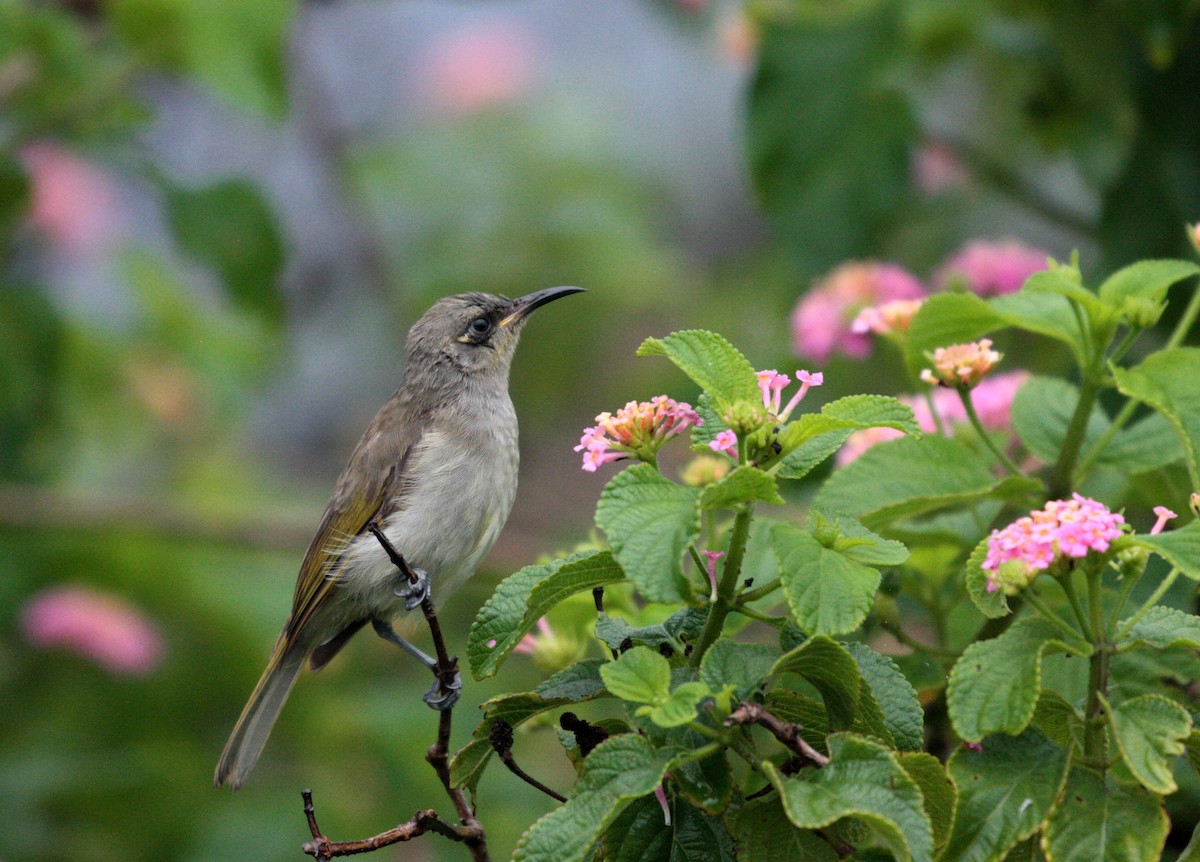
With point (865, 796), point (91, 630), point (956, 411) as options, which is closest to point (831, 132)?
point (956, 411)

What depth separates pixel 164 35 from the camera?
4.56 m

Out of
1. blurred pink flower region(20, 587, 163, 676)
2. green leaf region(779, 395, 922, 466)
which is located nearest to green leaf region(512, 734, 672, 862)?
green leaf region(779, 395, 922, 466)

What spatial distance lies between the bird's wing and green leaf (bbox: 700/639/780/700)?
2.12 metres

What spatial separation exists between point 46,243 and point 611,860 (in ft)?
17.7

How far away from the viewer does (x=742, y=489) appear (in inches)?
67.8

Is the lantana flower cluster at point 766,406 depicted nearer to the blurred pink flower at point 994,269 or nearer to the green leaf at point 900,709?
the green leaf at point 900,709

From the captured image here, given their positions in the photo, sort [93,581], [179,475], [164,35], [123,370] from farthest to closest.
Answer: [179,475], [123,370], [93,581], [164,35]

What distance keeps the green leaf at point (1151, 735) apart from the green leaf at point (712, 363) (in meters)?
0.65

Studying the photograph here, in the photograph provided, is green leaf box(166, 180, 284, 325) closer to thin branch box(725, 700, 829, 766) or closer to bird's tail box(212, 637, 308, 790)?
bird's tail box(212, 637, 308, 790)

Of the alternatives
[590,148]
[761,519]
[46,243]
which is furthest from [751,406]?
[590,148]

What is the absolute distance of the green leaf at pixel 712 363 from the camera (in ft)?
6.20

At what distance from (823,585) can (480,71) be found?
23.6 feet

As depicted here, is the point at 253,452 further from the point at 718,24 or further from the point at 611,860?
the point at 611,860

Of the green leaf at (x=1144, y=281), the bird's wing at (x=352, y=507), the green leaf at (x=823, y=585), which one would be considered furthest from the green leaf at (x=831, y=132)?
the green leaf at (x=823, y=585)
